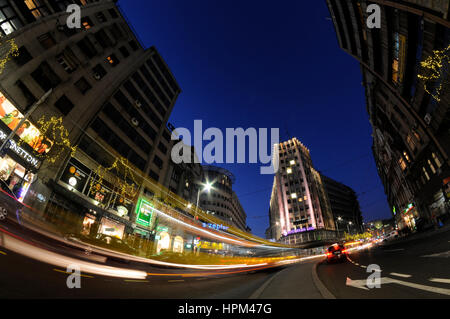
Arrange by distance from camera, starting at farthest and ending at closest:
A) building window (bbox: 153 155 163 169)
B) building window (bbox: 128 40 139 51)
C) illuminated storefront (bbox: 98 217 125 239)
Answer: building window (bbox: 153 155 163 169) < building window (bbox: 128 40 139 51) < illuminated storefront (bbox: 98 217 125 239)

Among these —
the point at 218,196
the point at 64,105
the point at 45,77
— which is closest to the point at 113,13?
the point at 45,77

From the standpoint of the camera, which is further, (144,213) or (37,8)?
(144,213)

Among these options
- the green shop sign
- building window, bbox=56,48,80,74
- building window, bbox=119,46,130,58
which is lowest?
the green shop sign

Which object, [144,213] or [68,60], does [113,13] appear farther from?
[144,213]

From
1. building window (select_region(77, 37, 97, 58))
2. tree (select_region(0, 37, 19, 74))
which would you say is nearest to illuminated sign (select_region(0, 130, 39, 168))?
tree (select_region(0, 37, 19, 74))

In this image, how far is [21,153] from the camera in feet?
51.9

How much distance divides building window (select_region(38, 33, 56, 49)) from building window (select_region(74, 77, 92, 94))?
3962 mm

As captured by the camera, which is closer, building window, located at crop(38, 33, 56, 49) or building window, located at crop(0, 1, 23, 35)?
building window, located at crop(0, 1, 23, 35)

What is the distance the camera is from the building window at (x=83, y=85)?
22.6m

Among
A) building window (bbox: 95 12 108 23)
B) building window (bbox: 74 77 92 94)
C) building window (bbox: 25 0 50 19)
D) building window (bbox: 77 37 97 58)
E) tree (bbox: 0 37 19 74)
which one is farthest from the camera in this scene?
building window (bbox: 95 12 108 23)

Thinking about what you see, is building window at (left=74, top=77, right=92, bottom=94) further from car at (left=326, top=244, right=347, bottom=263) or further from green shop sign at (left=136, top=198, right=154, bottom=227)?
car at (left=326, top=244, right=347, bottom=263)

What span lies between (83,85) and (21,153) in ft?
37.6

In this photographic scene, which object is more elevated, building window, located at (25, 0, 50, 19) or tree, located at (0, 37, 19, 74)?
building window, located at (25, 0, 50, 19)

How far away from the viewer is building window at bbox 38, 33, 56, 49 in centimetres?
1950
